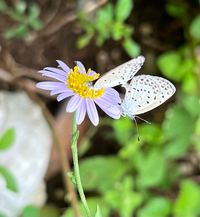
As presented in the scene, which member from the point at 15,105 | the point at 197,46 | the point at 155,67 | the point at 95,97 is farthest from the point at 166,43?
the point at 95,97

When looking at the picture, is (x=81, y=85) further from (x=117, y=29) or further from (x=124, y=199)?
(x=124, y=199)

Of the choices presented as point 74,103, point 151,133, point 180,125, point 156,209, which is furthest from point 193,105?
point 74,103

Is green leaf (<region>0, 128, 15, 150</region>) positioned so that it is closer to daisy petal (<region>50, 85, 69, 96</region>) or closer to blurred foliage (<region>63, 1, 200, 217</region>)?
daisy petal (<region>50, 85, 69, 96</region>)

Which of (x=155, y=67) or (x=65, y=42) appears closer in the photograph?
(x=65, y=42)

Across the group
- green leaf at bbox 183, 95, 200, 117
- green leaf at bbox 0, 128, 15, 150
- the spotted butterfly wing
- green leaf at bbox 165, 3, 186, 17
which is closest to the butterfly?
the spotted butterfly wing

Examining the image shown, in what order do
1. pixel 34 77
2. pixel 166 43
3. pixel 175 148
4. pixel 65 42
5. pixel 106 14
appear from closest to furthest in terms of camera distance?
pixel 106 14, pixel 175 148, pixel 34 77, pixel 65 42, pixel 166 43

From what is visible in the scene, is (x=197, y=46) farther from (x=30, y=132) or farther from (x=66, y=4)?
(x=30, y=132)
